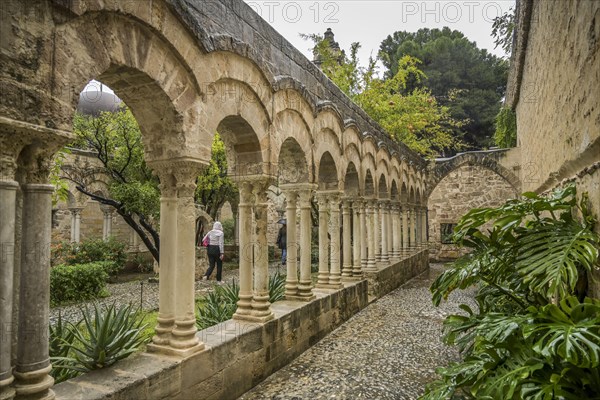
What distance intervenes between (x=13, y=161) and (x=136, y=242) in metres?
13.8

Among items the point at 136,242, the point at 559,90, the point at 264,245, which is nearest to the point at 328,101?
the point at 264,245

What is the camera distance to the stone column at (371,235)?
28.8 feet

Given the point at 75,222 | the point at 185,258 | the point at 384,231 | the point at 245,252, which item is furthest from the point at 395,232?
→ the point at 75,222

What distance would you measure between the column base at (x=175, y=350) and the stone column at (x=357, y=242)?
4740 mm

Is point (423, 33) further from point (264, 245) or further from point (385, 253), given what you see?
point (264, 245)

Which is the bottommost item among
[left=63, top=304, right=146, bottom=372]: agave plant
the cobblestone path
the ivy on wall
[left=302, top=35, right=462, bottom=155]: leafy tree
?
the cobblestone path

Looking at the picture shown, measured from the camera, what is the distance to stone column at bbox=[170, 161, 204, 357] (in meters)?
3.41

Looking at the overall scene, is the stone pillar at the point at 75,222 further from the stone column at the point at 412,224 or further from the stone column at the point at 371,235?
the stone column at the point at 412,224

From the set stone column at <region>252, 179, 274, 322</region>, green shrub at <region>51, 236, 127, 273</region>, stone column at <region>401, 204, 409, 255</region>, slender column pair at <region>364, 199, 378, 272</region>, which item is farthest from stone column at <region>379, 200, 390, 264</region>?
green shrub at <region>51, 236, 127, 273</region>

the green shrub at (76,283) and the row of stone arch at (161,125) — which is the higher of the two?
the row of stone arch at (161,125)

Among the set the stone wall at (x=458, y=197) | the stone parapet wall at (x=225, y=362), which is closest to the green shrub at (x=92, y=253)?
the stone parapet wall at (x=225, y=362)

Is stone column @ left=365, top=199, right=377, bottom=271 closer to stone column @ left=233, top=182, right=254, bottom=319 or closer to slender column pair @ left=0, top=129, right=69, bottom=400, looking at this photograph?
stone column @ left=233, top=182, right=254, bottom=319

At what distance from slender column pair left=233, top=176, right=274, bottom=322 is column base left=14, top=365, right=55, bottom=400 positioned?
2331mm

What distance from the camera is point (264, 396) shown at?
151 inches
